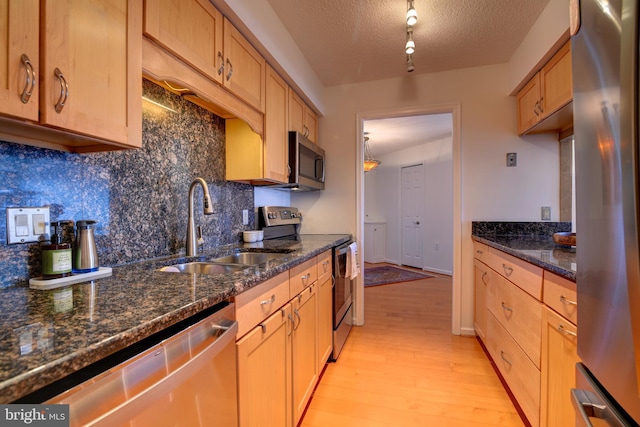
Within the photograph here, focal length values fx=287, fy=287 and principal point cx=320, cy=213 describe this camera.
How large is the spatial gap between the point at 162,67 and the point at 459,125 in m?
2.39

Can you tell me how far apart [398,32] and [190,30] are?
58.6 inches

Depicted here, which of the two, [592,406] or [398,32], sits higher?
[398,32]

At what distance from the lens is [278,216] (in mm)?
2541

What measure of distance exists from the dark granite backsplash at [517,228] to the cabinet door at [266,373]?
6.48 feet

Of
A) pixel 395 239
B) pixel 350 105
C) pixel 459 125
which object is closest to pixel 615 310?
pixel 459 125

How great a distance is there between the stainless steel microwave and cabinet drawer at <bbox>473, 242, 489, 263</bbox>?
146 cm

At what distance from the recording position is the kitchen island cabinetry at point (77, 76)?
→ 0.67 metres

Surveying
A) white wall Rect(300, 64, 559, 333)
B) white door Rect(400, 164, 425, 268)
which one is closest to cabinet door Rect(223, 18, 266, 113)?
white wall Rect(300, 64, 559, 333)

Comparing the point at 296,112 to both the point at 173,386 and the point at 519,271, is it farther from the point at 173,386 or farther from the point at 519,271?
the point at 173,386

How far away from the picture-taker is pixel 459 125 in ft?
8.45

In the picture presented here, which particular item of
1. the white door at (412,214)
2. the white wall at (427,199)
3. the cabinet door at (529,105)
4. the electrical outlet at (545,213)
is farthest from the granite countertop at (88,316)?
the white door at (412,214)

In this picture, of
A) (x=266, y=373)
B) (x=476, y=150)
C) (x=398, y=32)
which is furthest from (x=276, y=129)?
(x=476, y=150)

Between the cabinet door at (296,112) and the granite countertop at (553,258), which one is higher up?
the cabinet door at (296,112)

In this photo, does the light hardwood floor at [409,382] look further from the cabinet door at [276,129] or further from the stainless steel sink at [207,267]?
the cabinet door at [276,129]
